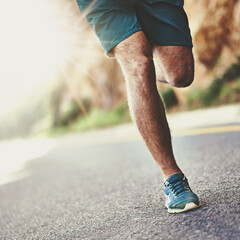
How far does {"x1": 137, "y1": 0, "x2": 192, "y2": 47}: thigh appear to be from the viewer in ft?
7.09

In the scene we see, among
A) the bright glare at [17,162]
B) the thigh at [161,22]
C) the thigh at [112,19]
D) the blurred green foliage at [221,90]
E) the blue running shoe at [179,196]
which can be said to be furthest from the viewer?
the blurred green foliage at [221,90]

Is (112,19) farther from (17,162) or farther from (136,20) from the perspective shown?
(17,162)

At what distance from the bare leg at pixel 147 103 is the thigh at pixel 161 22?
17 centimetres

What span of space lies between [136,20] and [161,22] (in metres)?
0.19

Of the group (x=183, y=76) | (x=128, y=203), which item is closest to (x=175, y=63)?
(x=183, y=76)

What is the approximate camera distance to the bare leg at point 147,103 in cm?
199

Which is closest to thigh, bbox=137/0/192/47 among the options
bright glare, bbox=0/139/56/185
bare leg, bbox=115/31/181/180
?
bare leg, bbox=115/31/181/180

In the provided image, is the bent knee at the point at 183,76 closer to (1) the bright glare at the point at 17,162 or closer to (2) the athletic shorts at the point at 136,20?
(2) the athletic shorts at the point at 136,20

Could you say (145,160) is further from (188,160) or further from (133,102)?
(133,102)

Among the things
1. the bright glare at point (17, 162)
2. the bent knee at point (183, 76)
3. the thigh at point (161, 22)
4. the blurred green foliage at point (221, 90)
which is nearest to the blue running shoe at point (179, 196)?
the bent knee at point (183, 76)

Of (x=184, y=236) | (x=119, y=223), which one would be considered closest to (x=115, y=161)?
(x=119, y=223)

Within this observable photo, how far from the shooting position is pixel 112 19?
82.0 inches

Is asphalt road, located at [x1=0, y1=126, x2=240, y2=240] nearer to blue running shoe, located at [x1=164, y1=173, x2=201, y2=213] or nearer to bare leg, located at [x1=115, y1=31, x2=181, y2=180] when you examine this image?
blue running shoe, located at [x1=164, y1=173, x2=201, y2=213]

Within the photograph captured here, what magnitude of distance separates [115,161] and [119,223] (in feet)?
10.0
